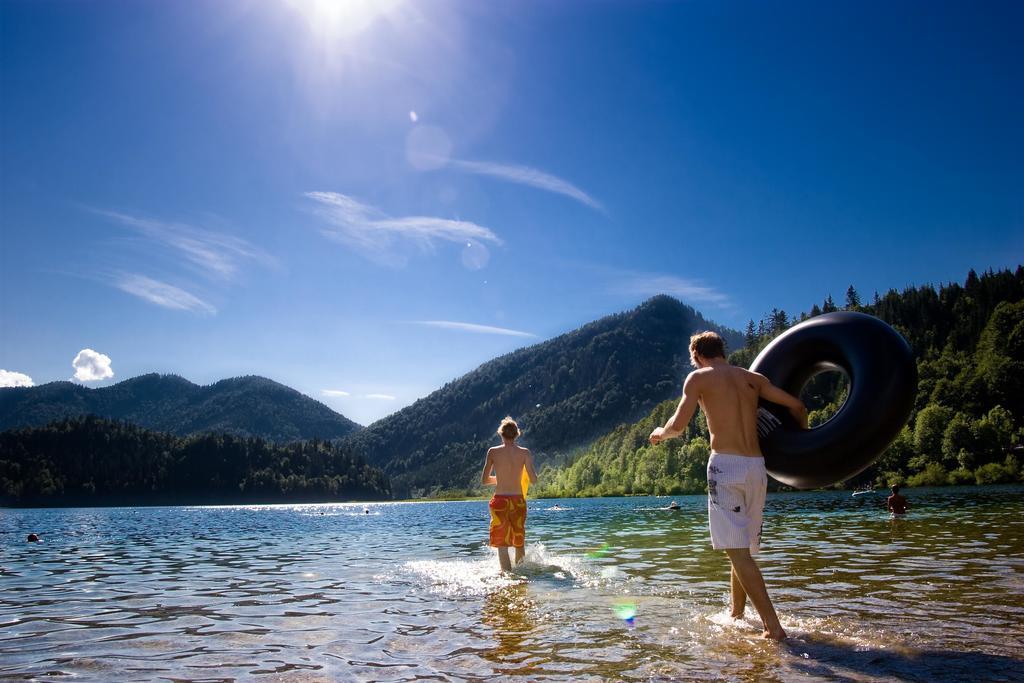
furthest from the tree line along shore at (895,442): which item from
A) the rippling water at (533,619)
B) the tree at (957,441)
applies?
the rippling water at (533,619)

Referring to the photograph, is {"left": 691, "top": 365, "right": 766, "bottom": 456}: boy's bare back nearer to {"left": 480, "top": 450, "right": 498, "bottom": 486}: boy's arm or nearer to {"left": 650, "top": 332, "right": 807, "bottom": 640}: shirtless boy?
{"left": 650, "top": 332, "right": 807, "bottom": 640}: shirtless boy

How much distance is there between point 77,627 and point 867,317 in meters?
9.54

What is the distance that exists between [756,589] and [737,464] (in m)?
1.13

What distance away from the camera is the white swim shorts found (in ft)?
20.1

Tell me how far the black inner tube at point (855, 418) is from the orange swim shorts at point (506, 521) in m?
5.67

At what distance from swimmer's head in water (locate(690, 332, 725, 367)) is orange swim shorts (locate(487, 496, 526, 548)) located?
5.95 metres

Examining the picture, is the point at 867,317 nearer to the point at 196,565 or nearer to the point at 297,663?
the point at 297,663

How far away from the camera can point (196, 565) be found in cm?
1542

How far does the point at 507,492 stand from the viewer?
11797 mm

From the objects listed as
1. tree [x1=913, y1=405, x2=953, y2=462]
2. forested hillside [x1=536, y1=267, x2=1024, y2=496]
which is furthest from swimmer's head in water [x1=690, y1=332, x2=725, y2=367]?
tree [x1=913, y1=405, x2=953, y2=462]

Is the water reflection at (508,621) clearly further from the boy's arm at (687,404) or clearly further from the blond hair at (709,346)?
the blond hair at (709,346)

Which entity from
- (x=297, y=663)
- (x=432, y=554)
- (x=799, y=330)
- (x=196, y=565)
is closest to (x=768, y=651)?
(x=799, y=330)

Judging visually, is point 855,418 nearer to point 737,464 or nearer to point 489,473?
point 737,464

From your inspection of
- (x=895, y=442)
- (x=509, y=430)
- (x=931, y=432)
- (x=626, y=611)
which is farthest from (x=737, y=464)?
(x=931, y=432)
